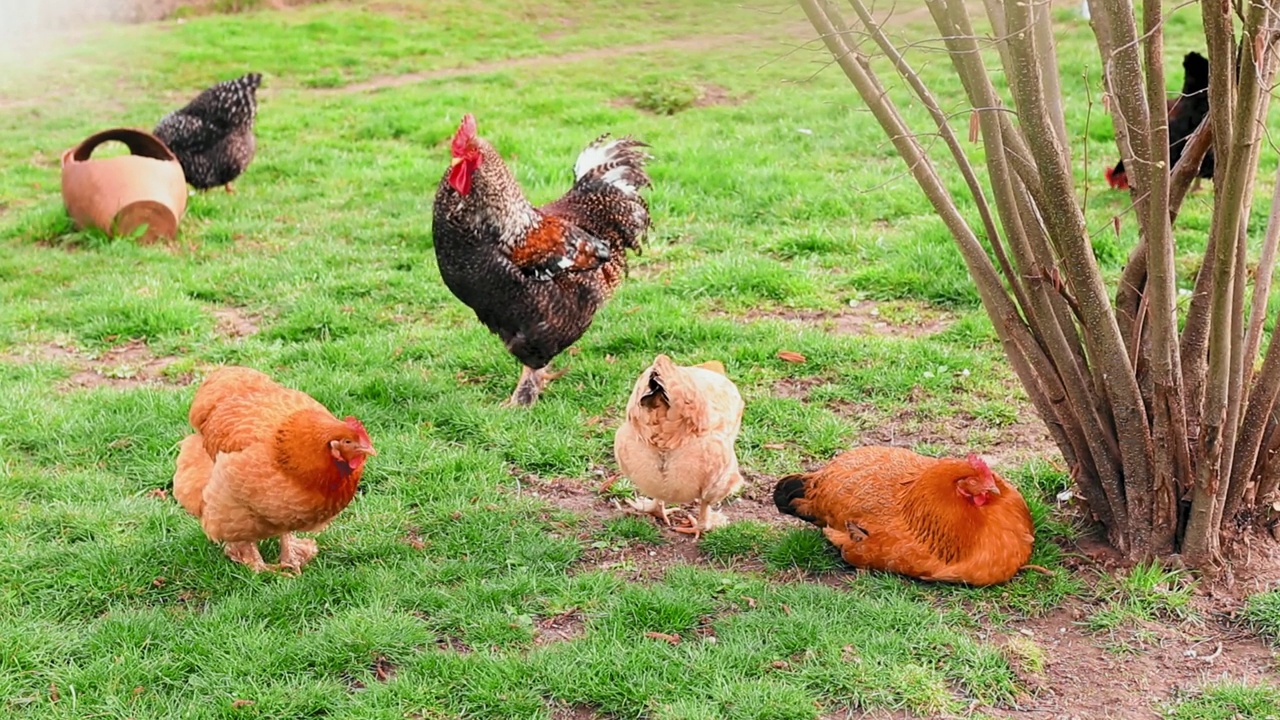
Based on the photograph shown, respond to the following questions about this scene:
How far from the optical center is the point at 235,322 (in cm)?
714

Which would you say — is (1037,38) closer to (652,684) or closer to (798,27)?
(652,684)

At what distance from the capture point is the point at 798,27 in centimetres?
1268

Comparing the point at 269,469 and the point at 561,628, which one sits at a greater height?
the point at 269,469

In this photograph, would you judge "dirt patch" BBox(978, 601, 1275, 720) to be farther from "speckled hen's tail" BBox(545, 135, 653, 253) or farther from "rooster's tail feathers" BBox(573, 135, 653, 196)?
"rooster's tail feathers" BBox(573, 135, 653, 196)

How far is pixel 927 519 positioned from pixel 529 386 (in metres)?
2.43

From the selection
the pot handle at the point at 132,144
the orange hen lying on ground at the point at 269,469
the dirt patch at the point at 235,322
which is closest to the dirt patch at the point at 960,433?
the orange hen lying on ground at the point at 269,469

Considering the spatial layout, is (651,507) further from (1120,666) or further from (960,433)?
(1120,666)

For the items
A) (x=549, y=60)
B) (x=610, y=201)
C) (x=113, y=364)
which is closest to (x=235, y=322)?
(x=113, y=364)

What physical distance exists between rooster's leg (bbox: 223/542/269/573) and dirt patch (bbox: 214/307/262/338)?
8.65ft

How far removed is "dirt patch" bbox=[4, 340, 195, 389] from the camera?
633cm

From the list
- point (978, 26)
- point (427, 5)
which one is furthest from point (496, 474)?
point (427, 5)

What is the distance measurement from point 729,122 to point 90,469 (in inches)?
293

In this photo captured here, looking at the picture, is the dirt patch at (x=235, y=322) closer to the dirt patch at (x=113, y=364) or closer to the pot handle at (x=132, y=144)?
the dirt patch at (x=113, y=364)

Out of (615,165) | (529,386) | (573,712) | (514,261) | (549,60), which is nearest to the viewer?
(573,712)
